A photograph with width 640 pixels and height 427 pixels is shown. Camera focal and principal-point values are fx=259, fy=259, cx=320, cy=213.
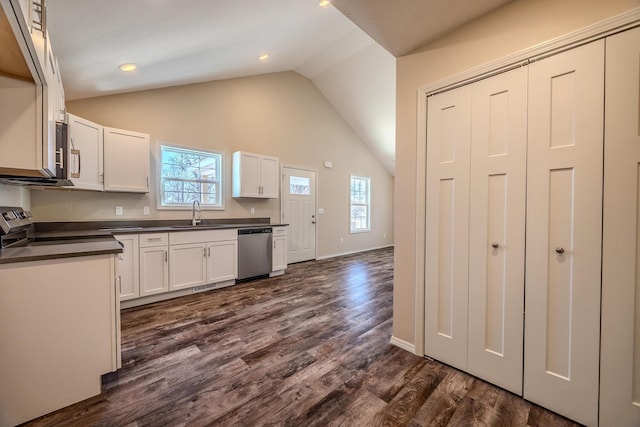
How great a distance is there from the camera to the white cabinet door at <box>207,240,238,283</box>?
3.55m

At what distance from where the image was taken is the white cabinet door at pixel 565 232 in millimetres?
1313

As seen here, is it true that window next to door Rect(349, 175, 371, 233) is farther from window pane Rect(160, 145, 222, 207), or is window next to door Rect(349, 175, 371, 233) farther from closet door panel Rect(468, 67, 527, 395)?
closet door panel Rect(468, 67, 527, 395)

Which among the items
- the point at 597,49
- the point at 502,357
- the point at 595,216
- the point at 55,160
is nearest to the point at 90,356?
the point at 55,160

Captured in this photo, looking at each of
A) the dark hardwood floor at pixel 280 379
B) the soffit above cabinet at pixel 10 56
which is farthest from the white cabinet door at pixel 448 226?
the soffit above cabinet at pixel 10 56

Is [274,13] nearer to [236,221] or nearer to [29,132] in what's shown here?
[29,132]

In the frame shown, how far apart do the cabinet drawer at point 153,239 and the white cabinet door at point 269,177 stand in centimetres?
178

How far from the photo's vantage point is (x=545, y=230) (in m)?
1.46

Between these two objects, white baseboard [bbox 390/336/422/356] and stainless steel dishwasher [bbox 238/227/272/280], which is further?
stainless steel dishwasher [bbox 238/227/272/280]

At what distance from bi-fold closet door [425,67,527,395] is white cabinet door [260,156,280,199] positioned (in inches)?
127

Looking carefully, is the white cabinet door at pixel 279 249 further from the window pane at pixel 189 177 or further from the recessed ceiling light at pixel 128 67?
the recessed ceiling light at pixel 128 67

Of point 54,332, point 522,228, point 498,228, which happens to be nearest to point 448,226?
point 498,228

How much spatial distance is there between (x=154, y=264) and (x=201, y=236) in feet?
2.04

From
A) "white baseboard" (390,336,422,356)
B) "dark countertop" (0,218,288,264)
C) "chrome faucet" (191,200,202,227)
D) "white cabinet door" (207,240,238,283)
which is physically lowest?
"white baseboard" (390,336,422,356)

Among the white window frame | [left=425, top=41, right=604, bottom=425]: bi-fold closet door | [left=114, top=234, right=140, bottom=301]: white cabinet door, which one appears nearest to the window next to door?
the white window frame
